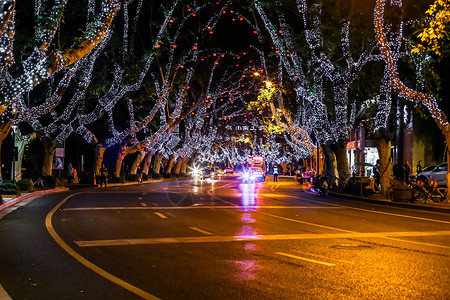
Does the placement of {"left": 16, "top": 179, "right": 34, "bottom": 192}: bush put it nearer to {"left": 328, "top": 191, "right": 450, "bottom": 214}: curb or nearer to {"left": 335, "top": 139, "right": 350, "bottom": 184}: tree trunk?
{"left": 328, "top": 191, "right": 450, "bottom": 214}: curb

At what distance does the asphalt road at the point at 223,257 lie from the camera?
767cm

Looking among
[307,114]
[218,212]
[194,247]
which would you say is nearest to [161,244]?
[194,247]

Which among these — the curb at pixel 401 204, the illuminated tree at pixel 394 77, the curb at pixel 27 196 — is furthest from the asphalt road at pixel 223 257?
the illuminated tree at pixel 394 77

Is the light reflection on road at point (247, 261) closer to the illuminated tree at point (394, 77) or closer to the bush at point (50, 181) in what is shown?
the illuminated tree at point (394, 77)

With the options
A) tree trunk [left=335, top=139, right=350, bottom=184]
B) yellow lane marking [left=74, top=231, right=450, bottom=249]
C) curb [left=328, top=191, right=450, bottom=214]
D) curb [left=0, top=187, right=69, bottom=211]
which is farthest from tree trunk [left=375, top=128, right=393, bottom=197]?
curb [left=0, top=187, right=69, bottom=211]

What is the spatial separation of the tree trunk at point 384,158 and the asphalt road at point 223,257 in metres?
10.2

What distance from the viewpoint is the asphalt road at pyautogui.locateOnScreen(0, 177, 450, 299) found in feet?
25.2

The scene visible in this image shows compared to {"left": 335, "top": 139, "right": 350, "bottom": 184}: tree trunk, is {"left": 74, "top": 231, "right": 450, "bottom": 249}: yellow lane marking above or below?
below

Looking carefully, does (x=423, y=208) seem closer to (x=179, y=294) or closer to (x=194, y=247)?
(x=194, y=247)

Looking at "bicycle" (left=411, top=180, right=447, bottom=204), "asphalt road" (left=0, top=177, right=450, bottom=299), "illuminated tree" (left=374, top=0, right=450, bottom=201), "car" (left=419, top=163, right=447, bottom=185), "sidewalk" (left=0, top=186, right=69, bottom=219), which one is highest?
"illuminated tree" (left=374, top=0, right=450, bottom=201)

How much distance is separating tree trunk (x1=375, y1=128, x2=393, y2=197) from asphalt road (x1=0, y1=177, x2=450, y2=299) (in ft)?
33.6

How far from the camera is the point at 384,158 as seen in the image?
2809cm

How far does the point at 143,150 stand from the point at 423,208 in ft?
132

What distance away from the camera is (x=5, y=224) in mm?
15867
